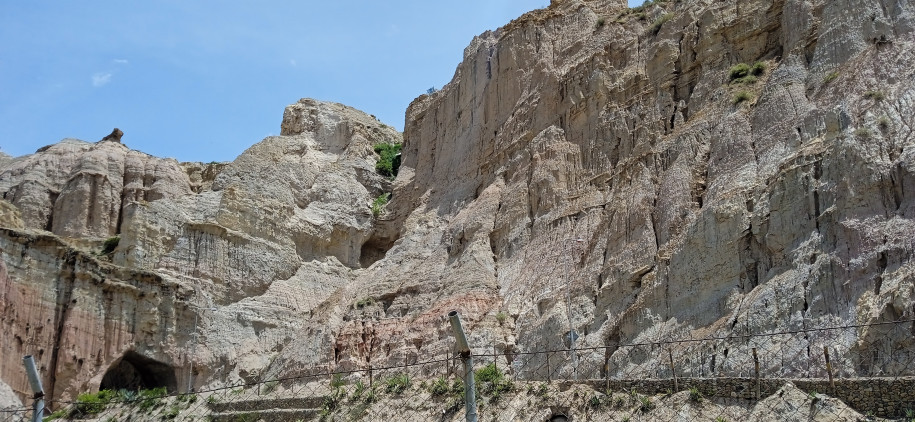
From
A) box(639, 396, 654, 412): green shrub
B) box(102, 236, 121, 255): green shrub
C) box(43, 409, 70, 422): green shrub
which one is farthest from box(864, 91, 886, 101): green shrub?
box(102, 236, 121, 255): green shrub

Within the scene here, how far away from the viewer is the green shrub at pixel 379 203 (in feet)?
184

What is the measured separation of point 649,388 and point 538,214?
1666 cm

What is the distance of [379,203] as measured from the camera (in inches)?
2237

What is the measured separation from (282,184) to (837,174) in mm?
31726

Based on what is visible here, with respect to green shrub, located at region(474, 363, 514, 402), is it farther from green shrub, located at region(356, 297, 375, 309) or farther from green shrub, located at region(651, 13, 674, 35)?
green shrub, located at region(651, 13, 674, 35)

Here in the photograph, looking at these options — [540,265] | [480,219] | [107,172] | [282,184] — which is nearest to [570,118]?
[480,219]

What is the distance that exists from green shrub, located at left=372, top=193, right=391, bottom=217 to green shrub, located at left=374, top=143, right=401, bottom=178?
283cm

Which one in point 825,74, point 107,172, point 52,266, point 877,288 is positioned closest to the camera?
point 877,288

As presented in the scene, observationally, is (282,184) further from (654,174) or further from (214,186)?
(654,174)

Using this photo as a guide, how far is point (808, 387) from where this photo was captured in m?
23.8

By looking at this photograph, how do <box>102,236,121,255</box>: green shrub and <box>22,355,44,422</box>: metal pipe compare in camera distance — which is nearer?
<box>22,355,44,422</box>: metal pipe

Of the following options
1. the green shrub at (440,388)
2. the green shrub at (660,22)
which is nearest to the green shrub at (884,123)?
the green shrub at (440,388)

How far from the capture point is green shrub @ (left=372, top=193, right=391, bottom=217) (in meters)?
55.9

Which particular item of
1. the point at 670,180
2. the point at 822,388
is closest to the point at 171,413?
the point at 670,180
